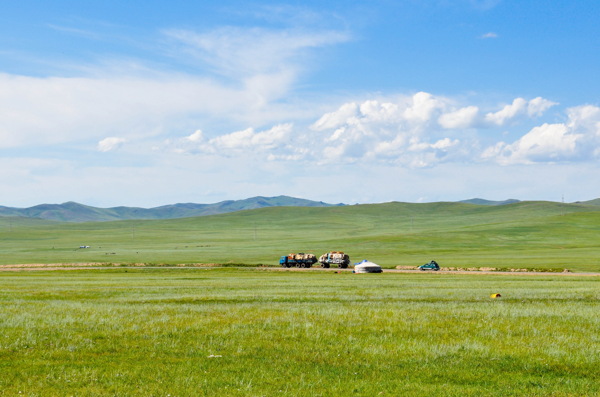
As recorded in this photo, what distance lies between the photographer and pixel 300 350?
704 inches

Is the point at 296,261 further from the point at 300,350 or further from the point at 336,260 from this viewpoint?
the point at 300,350

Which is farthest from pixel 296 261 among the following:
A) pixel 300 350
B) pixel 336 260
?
pixel 300 350

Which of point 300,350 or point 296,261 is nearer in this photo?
point 300,350

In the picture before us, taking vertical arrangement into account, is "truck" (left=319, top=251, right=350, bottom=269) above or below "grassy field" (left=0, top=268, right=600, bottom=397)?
below

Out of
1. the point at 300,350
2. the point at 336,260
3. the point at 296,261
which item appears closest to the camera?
the point at 300,350

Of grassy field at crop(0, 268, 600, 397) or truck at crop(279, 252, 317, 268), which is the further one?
truck at crop(279, 252, 317, 268)

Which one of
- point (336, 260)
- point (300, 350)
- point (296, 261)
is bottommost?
point (296, 261)

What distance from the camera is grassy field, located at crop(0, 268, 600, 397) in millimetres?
13680

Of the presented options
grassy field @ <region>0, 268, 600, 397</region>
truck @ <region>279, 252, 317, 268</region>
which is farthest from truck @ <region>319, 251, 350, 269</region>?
grassy field @ <region>0, 268, 600, 397</region>

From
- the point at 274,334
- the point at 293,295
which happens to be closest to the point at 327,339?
the point at 274,334

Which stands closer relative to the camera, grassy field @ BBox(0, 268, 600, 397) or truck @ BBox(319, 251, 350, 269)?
grassy field @ BBox(0, 268, 600, 397)

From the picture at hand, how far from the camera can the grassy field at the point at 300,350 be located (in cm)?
1368

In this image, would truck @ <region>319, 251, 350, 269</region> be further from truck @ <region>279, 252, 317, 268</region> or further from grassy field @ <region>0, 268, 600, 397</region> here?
grassy field @ <region>0, 268, 600, 397</region>

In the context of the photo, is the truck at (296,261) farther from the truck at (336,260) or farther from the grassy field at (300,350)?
the grassy field at (300,350)
